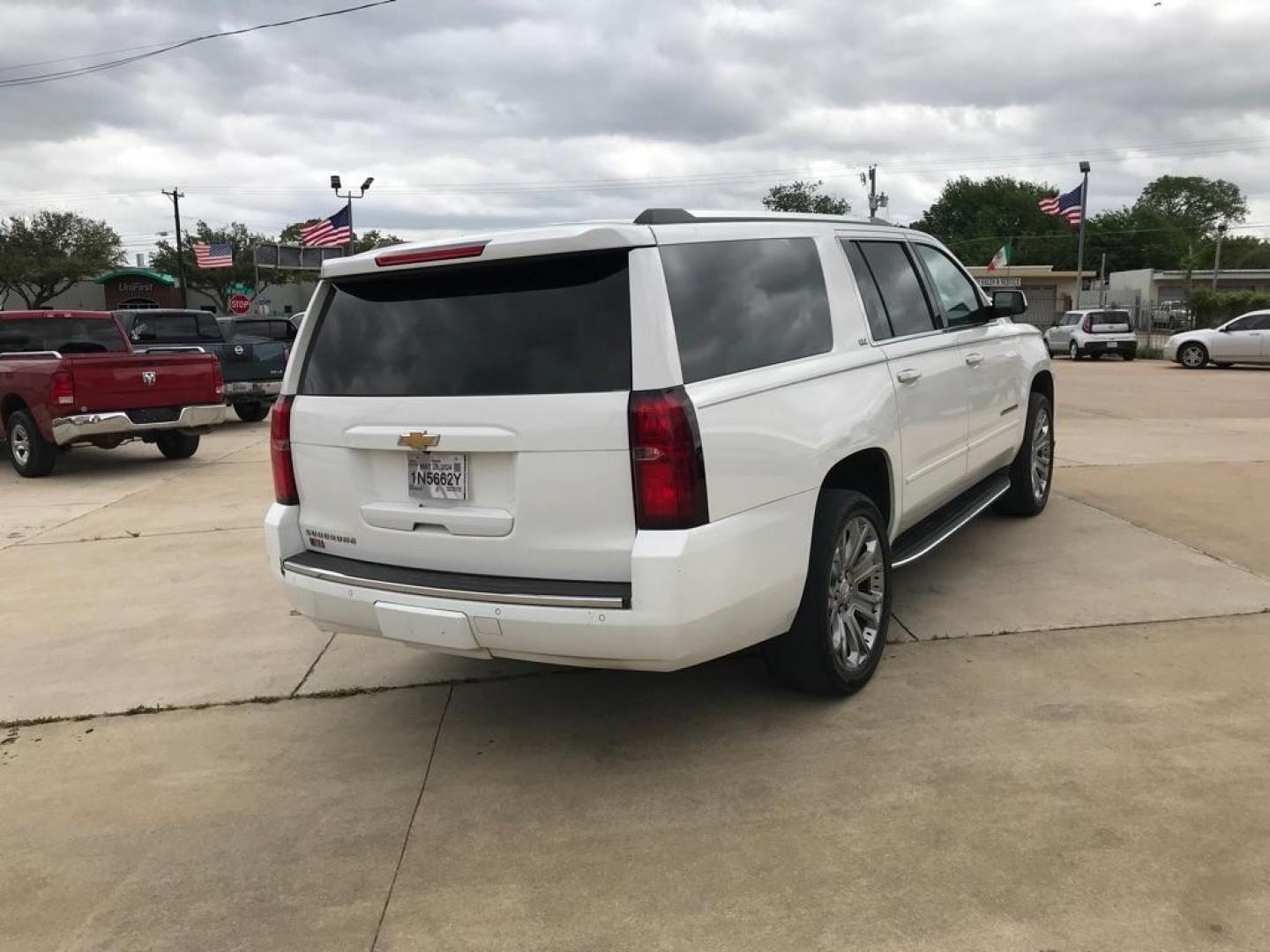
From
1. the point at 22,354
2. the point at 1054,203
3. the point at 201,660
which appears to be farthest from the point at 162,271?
the point at 201,660

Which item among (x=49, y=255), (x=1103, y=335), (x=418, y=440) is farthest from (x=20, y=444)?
(x=49, y=255)

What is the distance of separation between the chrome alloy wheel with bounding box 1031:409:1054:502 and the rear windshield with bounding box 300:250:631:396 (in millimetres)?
4393

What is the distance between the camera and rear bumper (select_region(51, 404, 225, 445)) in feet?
32.8

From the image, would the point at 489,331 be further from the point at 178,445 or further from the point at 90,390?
the point at 178,445

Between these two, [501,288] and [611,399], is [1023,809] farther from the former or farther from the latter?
[501,288]

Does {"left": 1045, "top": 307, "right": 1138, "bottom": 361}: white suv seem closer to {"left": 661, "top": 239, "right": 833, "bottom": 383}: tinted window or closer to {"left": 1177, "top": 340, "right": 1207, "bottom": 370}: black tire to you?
{"left": 1177, "top": 340, "right": 1207, "bottom": 370}: black tire

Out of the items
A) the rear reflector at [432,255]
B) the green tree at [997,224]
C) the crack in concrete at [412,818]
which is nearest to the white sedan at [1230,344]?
the crack in concrete at [412,818]

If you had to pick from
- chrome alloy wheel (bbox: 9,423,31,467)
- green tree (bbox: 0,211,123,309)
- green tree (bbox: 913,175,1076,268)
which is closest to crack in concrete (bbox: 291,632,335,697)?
chrome alloy wheel (bbox: 9,423,31,467)

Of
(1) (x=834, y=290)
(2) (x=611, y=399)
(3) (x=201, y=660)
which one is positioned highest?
(1) (x=834, y=290)

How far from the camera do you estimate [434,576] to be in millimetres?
3398

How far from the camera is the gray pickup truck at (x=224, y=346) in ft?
48.8

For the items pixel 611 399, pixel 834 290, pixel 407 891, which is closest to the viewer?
pixel 407 891

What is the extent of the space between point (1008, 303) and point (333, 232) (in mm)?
30245

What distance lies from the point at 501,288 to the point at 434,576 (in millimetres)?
1026
